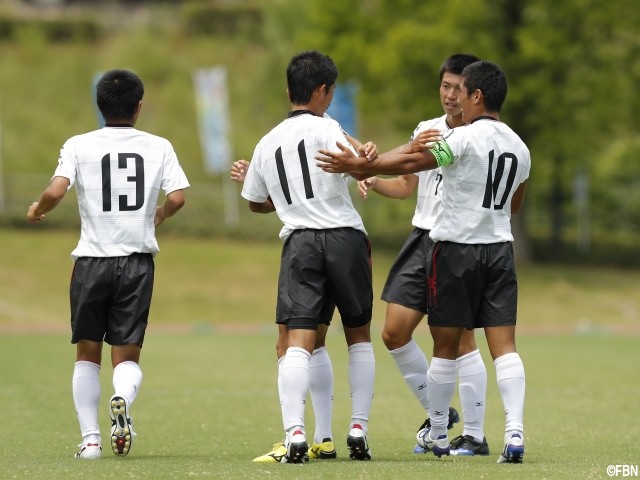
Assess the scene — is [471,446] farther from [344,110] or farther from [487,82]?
[344,110]

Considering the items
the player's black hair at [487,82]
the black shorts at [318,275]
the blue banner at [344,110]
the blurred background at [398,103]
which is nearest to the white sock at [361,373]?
the black shorts at [318,275]

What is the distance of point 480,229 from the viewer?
7164 mm

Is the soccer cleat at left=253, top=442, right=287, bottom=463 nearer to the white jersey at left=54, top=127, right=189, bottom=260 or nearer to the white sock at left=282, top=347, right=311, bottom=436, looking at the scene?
the white sock at left=282, top=347, right=311, bottom=436

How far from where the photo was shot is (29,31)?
51.9m

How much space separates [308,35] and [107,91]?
27.8m

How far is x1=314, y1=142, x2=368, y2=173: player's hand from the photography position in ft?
22.9

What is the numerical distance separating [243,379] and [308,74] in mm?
7853

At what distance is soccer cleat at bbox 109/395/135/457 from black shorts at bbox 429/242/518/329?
6.14 feet

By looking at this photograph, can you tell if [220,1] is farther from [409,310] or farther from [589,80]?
[409,310]

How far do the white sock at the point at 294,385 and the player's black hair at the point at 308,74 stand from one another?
1.50 metres

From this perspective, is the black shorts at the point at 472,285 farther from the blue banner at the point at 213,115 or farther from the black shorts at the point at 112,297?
the blue banner at the point at 213,115

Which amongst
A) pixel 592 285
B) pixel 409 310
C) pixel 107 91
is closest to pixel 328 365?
pixel 409 310

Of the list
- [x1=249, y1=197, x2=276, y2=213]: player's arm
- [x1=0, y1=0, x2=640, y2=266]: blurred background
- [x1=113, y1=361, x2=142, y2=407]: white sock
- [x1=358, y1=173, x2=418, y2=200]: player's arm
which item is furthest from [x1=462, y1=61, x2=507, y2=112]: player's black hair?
[x1=0, y1=0, x2=640, y2=266]: blurred background

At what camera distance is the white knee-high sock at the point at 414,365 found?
8.33m
